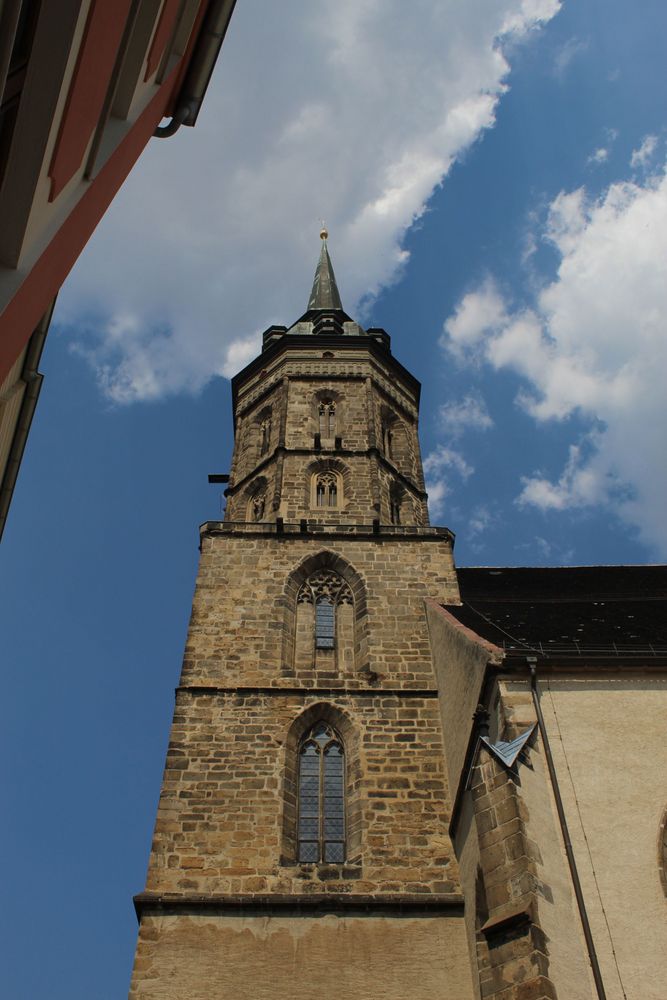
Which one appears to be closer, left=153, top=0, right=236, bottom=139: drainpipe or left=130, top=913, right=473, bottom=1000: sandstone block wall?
left=153, top=0, right=236, bottom=139: drainpipe

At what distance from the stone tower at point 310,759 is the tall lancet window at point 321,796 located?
19 millimetres

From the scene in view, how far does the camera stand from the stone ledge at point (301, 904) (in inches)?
361

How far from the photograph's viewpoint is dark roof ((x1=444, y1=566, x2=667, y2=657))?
9.59 m

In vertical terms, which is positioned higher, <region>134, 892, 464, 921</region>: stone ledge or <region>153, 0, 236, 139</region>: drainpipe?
<region>153, 0, 236, 139</region>: drainpipe

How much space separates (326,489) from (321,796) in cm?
697

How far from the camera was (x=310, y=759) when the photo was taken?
1115cm

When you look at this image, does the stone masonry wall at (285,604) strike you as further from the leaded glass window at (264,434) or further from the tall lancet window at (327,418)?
the leaded glass window at (264,434)

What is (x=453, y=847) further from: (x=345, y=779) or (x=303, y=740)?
(x=303, y=740)

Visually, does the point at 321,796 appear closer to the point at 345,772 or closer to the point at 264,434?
the point at 345,772

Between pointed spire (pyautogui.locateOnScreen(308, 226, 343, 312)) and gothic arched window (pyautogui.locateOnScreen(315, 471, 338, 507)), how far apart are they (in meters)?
8.64

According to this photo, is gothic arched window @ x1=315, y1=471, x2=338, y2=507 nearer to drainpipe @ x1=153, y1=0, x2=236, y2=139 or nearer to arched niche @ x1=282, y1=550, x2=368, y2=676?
arched niche @ x1=282, y1=550, x2=368, y2=676

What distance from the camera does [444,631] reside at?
11594 mm

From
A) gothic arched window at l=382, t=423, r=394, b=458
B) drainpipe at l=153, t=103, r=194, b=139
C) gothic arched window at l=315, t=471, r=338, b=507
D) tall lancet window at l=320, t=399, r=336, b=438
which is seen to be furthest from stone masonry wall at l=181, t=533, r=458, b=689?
drainpipe at l=153, t=103, r=194, b=139

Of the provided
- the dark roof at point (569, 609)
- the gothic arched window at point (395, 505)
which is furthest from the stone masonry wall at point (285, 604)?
the gothic arched window at point (395, 505)
